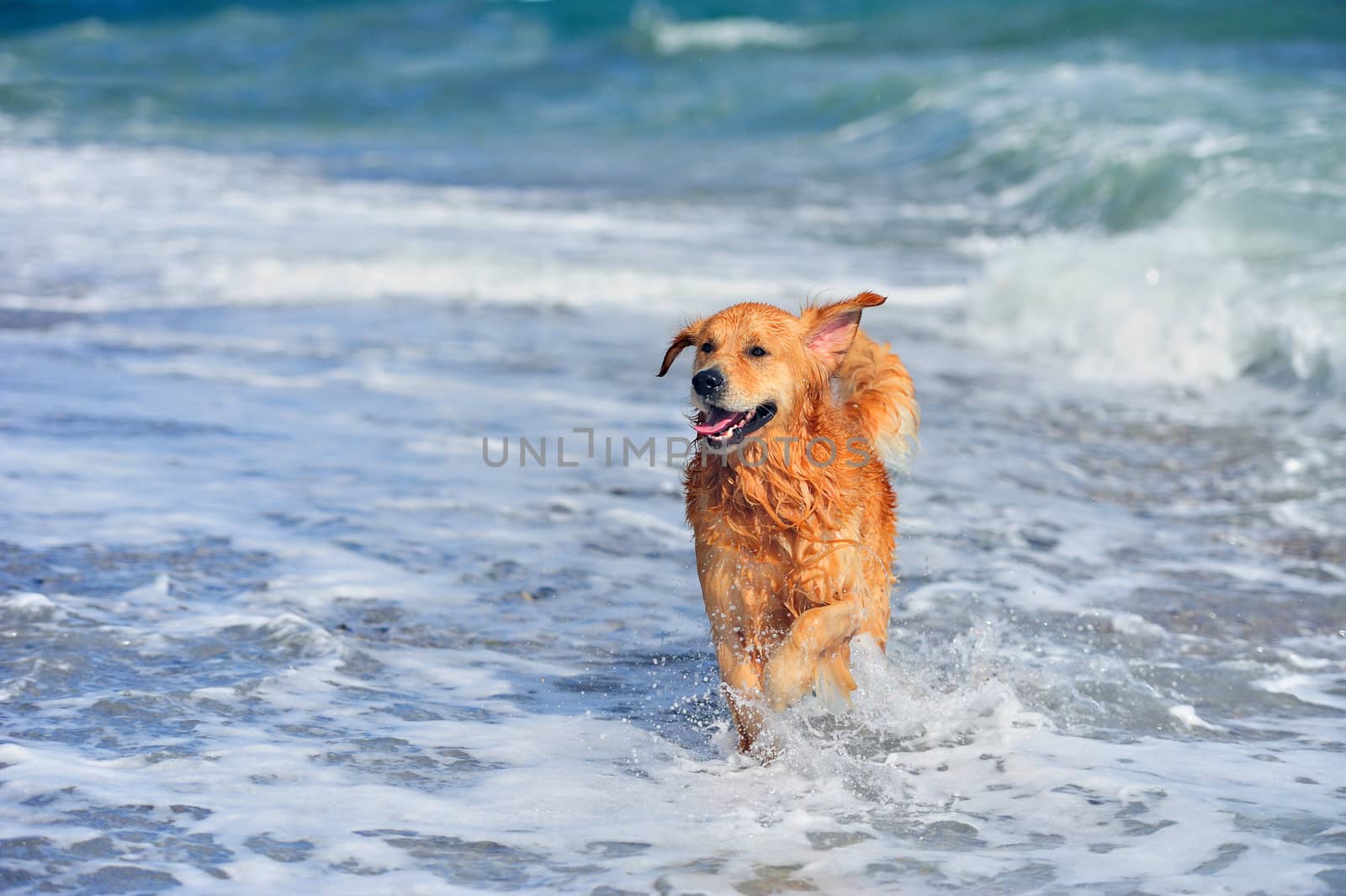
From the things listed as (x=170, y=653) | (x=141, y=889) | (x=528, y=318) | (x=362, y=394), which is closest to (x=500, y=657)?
(x=170, y=653)

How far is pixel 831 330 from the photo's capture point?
14.0ft

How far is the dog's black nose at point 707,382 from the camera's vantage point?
3.92 metres

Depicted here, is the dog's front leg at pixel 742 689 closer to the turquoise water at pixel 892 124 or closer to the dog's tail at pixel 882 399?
the dog's tail at pixel 882 399

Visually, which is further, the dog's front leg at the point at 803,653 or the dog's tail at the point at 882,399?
the dog's tail at the point at 882,399

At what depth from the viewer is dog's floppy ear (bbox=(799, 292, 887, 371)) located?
13.9ft

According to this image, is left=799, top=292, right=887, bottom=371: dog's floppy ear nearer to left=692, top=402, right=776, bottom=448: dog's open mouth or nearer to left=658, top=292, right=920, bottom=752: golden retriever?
left=658, top=292, right=920, bottom=752: golden retriever

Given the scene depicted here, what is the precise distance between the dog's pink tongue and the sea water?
807 mm

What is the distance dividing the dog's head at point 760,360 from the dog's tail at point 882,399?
0.62ft

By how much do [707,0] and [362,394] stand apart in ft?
142

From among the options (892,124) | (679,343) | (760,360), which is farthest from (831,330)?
(892,124)

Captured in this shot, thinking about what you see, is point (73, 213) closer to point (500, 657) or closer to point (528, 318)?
point (528, 318)

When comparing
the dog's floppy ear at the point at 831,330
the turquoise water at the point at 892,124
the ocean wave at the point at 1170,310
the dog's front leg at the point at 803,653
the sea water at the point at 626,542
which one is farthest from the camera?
the turquoise water at the point at 892,124

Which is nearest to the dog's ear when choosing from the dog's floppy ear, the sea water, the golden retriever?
the golden retriever

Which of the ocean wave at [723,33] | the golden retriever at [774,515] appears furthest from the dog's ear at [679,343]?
the ocean wave at [723,33]
